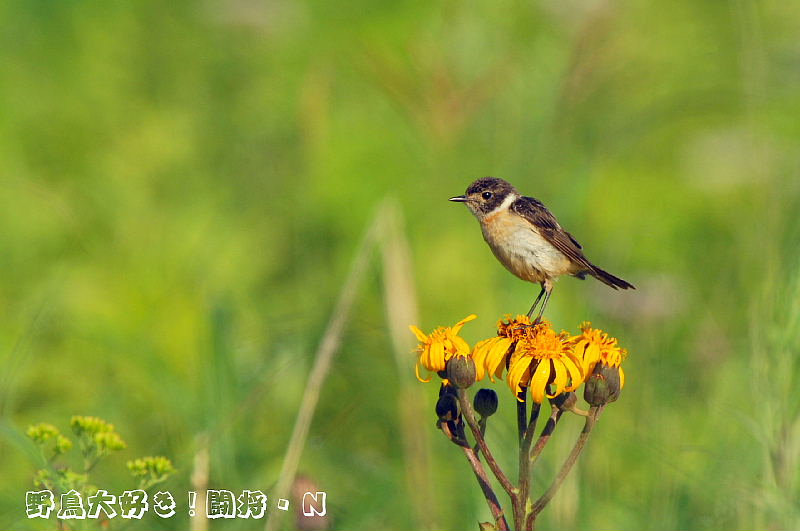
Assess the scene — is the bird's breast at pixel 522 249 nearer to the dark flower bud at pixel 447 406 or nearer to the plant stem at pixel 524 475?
the dark flower bud at pixel 447 406

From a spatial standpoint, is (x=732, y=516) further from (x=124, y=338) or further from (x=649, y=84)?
(x=649, y=84)

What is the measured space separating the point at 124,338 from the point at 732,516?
300cm

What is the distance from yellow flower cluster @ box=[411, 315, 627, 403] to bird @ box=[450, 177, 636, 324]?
1080 mm

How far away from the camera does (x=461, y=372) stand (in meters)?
2.39

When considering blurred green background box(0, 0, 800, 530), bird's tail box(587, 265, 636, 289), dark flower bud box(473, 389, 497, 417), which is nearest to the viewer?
dark flower bud box(473, 389, 497, 417)

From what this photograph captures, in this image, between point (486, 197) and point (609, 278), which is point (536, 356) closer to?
point (609, 278)

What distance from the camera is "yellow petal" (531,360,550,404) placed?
2336 mm

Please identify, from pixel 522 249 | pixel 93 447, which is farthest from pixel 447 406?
pixel 522 249

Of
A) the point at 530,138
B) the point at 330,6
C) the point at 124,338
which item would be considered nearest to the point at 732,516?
the point at 530,138

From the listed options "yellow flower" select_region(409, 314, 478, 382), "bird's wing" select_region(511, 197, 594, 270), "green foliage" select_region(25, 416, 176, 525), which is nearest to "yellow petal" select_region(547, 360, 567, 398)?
"yellow flower" select_region(409, 314, 478, 382)

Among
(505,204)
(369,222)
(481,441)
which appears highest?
(369,222)

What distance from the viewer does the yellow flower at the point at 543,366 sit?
7.68ft

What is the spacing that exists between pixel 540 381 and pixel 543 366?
0.03m

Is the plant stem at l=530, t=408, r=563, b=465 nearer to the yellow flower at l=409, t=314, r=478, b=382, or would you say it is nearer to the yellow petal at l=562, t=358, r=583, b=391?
the yellow petal at l=562, t=358, r=583, b=391
